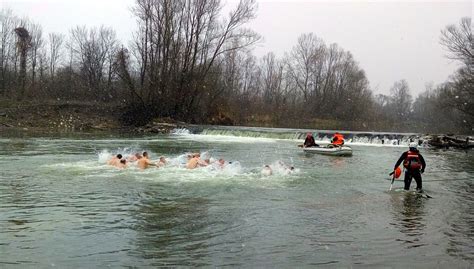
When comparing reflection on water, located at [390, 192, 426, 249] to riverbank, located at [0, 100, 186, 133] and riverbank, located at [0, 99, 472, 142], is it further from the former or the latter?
riverbank, located at [0, 100, 186, 133]

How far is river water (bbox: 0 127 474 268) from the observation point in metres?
7.30

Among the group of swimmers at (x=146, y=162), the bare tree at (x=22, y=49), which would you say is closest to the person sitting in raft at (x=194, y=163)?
the group of swimmers at (x=146, y=162)

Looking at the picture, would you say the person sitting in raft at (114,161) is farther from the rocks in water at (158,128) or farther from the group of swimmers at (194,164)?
the rocks in water at (158,128)

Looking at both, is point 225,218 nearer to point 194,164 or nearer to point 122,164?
point 194,164

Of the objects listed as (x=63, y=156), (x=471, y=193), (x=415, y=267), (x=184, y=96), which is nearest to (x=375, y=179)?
(x=471, y=193)

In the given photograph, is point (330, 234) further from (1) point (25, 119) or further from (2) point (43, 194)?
(1) point (25, 119)


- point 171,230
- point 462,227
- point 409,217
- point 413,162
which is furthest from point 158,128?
point 462,227

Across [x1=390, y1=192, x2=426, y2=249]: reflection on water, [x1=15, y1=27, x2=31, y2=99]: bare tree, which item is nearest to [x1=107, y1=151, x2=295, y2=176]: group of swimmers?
[x1=390, y1=192, x2=426, y2=249]: reflection on water

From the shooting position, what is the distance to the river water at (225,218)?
24.0 ft

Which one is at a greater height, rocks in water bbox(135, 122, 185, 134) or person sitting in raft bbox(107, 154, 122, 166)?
rocks in water bbox(135, 122, 185, 134)

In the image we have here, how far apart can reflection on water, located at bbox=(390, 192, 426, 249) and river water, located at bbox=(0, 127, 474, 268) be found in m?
0.03

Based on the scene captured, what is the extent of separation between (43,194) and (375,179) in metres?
11.0

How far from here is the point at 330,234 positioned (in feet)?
28.9

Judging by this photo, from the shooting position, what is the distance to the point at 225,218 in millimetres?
9852
